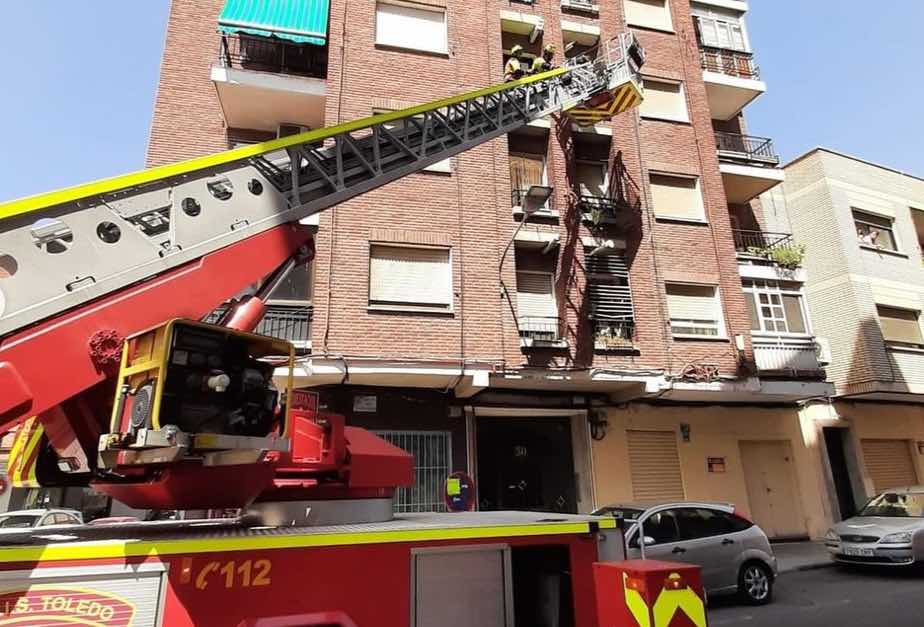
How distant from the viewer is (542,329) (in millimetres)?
12289

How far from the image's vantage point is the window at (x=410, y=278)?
11.2m

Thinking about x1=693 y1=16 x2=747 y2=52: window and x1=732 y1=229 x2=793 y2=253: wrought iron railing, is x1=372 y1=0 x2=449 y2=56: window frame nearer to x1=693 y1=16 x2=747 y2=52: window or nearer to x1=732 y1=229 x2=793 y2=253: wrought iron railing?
x1=693 y1=16 x2=747 y2=52: window

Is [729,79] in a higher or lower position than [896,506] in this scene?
higher

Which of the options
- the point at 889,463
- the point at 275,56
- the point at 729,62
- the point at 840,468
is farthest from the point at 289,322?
the point at 889,463

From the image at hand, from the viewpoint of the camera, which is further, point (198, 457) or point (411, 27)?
point (411, 27)

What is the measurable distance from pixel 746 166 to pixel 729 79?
9.49 ft

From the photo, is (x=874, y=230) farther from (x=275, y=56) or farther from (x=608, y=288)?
(x=275, y=56)

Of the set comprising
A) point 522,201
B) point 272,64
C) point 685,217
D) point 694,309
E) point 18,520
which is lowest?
point 18,520

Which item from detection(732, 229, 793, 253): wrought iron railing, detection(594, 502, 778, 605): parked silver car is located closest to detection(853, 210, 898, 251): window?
detection(732, 229, 793, 253): wrought iron railing

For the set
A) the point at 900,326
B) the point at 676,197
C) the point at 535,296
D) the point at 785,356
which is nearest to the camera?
the point at 535,296

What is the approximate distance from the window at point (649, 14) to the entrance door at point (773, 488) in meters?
12.8

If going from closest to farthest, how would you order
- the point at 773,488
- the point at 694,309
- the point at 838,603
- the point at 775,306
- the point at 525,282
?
the point at 838,603 < the point at 525,282 < the point at 694,309 < the point at 773,488 < the point at 775,306

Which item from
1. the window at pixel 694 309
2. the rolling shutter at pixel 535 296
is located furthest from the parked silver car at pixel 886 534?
the rolling shutter at pixel 535 296

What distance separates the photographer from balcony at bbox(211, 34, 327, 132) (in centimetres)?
1174
